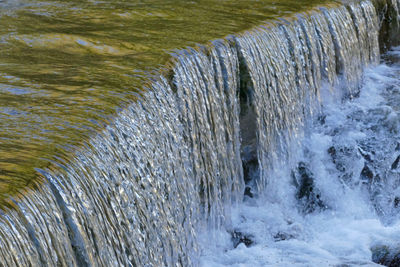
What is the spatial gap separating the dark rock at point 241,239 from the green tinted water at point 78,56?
1.52 m

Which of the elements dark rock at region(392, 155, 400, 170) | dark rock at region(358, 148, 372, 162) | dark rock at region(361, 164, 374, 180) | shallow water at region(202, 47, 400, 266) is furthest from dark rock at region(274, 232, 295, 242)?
dark rock at region(392, 155, 400, 170)

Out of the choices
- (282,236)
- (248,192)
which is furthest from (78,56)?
(282,236)

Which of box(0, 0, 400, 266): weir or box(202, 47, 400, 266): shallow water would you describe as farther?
box(202, 47, 400, 266): shallow water

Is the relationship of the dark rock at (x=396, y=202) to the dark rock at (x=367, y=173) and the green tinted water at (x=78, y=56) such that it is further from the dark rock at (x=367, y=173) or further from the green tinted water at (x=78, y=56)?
the green tinted water at (x=78, y=56)

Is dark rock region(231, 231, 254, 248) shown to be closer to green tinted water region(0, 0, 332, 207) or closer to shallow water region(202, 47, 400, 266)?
shallow water region(202, 47, 400, 266)

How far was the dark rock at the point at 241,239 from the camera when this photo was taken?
5.32 meters

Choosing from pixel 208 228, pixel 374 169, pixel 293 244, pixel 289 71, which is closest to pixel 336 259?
pixel 293 244

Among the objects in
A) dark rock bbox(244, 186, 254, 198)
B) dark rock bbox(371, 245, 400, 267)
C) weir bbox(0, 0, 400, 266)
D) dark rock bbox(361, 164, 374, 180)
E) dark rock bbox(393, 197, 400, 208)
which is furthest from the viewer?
dark rock bbox(361, 164, 374, 180)

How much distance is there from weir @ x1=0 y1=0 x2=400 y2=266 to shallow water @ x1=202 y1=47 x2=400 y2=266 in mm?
174

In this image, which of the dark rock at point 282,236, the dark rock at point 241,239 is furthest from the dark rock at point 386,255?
the dark rock at point 241,239

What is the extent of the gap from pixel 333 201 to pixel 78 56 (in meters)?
2.54

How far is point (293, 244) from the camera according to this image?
207 inches

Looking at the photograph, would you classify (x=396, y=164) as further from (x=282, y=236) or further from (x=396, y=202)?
(x=282, y=236)

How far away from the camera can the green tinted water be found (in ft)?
11.9
